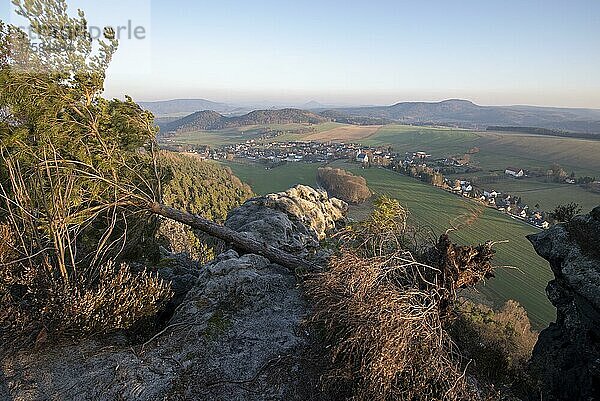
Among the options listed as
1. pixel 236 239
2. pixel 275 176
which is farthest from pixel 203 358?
pixel 275 176

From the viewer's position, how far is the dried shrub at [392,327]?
6309 millimetres

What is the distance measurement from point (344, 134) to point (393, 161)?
59465 mm

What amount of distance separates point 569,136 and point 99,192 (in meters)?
121

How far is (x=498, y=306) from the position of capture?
27984 mm

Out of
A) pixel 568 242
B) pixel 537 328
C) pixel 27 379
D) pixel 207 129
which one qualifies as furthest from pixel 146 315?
pixel 207 129

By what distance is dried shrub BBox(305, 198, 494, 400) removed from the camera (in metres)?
6.31

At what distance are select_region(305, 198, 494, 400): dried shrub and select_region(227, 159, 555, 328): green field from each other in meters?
3.75

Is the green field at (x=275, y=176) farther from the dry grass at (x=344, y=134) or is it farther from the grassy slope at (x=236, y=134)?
the grassy slope at (x=236, y=134)

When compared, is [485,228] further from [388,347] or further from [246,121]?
[246,121]

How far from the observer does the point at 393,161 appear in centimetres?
8419

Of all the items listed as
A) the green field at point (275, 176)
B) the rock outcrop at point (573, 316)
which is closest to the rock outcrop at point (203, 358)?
the rock outcrop at point (573, 316)

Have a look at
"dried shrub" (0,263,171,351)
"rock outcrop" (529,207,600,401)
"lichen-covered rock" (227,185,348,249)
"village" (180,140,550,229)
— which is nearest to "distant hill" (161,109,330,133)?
"village" (180,140,550,229)

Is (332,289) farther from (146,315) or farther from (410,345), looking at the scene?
(146,315)

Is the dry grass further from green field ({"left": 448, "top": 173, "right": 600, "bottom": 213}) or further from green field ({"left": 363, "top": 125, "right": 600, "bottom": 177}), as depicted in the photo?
green field ({"left": 448, "top": 173, "right": 600, "bottom": 213})
